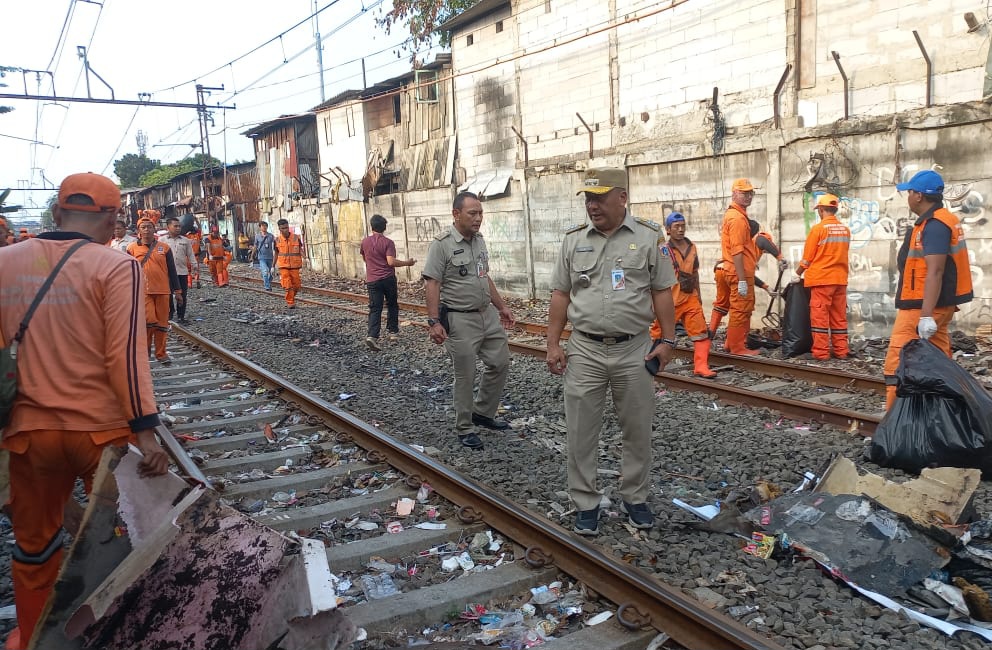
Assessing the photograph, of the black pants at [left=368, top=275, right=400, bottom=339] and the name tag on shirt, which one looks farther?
the black pants at [left=368, top=275, right=400, bottom=339]

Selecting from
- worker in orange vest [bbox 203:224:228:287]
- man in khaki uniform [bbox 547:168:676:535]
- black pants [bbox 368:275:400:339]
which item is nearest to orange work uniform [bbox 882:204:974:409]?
man in khaki uniform [bbox 547:168:676:535]

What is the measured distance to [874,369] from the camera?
8125mm

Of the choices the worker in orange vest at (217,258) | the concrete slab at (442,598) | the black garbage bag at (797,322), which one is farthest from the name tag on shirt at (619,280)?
the worker in orange vest at (217,258)

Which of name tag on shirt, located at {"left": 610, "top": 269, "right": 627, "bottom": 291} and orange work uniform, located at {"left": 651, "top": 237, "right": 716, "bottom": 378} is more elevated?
name tag on shirt, located at {"left": 610, "top": 269, "right": 627, "bottom": 291}

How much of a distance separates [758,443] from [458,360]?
8.19 feet

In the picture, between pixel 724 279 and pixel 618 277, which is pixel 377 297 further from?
pixel 618 277

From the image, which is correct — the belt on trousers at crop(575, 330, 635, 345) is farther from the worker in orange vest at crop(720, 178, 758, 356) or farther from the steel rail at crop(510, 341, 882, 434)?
the worker in orange vest at crop(720, 178, 758, 356)

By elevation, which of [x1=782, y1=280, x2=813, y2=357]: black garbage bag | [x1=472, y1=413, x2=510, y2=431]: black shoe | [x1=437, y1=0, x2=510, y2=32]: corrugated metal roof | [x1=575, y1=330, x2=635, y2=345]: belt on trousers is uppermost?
[x1=437, y1=0, x2=510, y2=32]: corrugated metal roof

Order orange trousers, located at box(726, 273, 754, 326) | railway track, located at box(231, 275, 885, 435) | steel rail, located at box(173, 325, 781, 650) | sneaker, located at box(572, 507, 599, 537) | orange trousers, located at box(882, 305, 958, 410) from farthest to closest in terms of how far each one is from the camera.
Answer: orange trousers, located at box(726, 273, 754, 326) → railway track, located at box(231, 275, 885, 435) → orange trousers, located at box(882, 305, 958, 410) → sneaker, located at box(572, 507, 599, 537) → steel rail, located at box(173, 325, 781, 650)

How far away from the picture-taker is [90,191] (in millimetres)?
2887

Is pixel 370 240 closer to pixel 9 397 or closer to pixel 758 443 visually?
pixel 758 443

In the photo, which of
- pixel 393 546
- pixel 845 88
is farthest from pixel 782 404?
pixel 845 88

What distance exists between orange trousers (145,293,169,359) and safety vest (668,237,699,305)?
6307 millimetres

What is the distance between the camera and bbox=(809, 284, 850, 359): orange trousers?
27.9 ft
